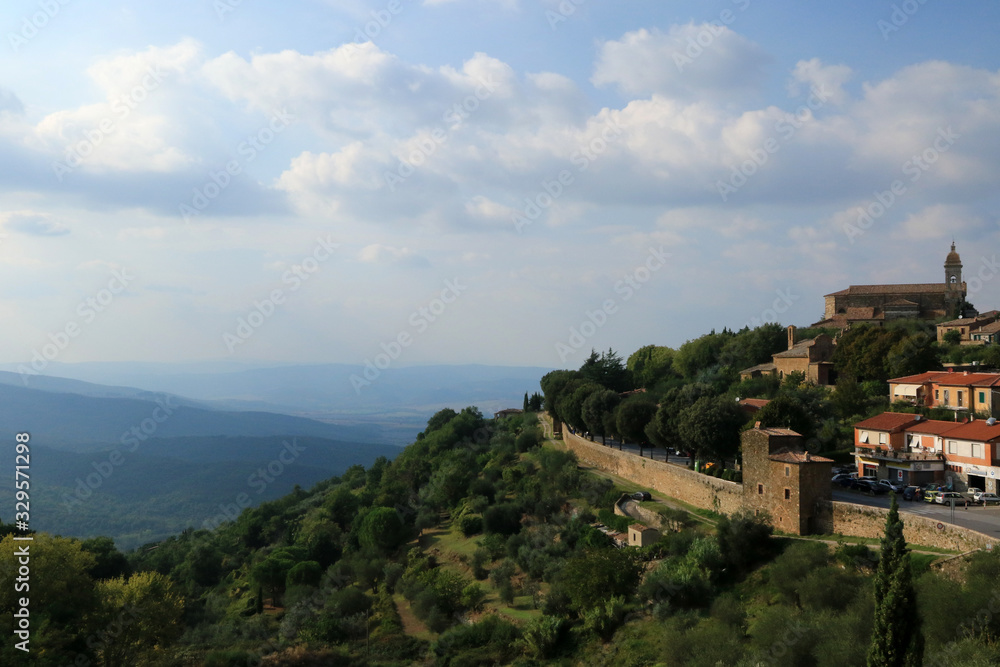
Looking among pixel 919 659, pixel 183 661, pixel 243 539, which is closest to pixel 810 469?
pixel 919 659

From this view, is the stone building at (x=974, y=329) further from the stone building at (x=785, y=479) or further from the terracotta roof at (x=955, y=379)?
the stone building at (x=785, y=479)

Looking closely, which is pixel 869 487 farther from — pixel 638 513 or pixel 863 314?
pixel 863 314

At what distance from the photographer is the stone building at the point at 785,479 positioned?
23.8m

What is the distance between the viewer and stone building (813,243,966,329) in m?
61.2

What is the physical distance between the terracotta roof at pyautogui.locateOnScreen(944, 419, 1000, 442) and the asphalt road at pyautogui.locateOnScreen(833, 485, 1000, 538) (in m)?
3.40

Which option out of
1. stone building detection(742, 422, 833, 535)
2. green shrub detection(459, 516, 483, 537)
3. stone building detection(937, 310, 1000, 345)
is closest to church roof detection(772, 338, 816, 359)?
stone building detection(937, 310, 1000, 345)

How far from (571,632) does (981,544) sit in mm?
13790

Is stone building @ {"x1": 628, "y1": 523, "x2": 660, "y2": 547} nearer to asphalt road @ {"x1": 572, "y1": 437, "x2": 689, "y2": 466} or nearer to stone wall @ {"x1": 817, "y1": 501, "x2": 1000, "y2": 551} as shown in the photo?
stone wall @ {"x1": 817, "y1": 501, "x2": 1000, "y2": 551}

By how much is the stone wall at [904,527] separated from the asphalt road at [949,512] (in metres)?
1.00

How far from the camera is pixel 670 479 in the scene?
33.7 metres

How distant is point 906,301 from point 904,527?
48.6 m

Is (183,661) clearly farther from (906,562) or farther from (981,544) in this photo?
(981,544)

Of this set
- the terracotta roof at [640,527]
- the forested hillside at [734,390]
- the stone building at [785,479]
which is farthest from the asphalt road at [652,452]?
the stone building at [785,479]

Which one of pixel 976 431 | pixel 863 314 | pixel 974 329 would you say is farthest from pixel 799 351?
pixel 976 431
